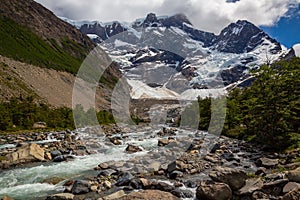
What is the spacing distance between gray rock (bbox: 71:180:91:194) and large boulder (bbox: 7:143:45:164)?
945cm

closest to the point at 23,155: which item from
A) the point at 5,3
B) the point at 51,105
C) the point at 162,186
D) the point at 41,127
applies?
the point at 162,186

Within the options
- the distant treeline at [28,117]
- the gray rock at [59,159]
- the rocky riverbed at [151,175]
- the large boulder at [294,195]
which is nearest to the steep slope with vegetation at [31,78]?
the distant treeline at [28,117]

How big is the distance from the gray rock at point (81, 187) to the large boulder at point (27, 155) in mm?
9446

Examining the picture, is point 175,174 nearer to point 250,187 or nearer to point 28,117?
point 250,187

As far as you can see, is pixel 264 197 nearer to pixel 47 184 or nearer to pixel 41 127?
pixel 47 184

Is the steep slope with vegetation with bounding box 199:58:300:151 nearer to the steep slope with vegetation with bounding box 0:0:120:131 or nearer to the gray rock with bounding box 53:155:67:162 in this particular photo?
the gray rock with bounding box 53:155:67:162

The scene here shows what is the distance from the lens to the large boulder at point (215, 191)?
12.5m

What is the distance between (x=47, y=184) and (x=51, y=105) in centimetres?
8538

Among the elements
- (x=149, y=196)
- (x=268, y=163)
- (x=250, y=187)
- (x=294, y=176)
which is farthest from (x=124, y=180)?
(x=268, y=163)

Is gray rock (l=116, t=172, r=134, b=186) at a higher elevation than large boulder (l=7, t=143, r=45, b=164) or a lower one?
lower

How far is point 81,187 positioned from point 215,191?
729 centimetres

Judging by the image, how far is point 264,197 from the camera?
1212 cm

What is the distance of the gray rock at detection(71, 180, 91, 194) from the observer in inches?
590

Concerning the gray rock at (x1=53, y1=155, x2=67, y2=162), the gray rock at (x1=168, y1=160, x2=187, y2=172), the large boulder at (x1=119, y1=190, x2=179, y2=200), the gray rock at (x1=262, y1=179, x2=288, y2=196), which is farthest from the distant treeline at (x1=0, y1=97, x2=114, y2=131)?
the gray rock at (x1=262, y1=179, x2=288, y2=196)
